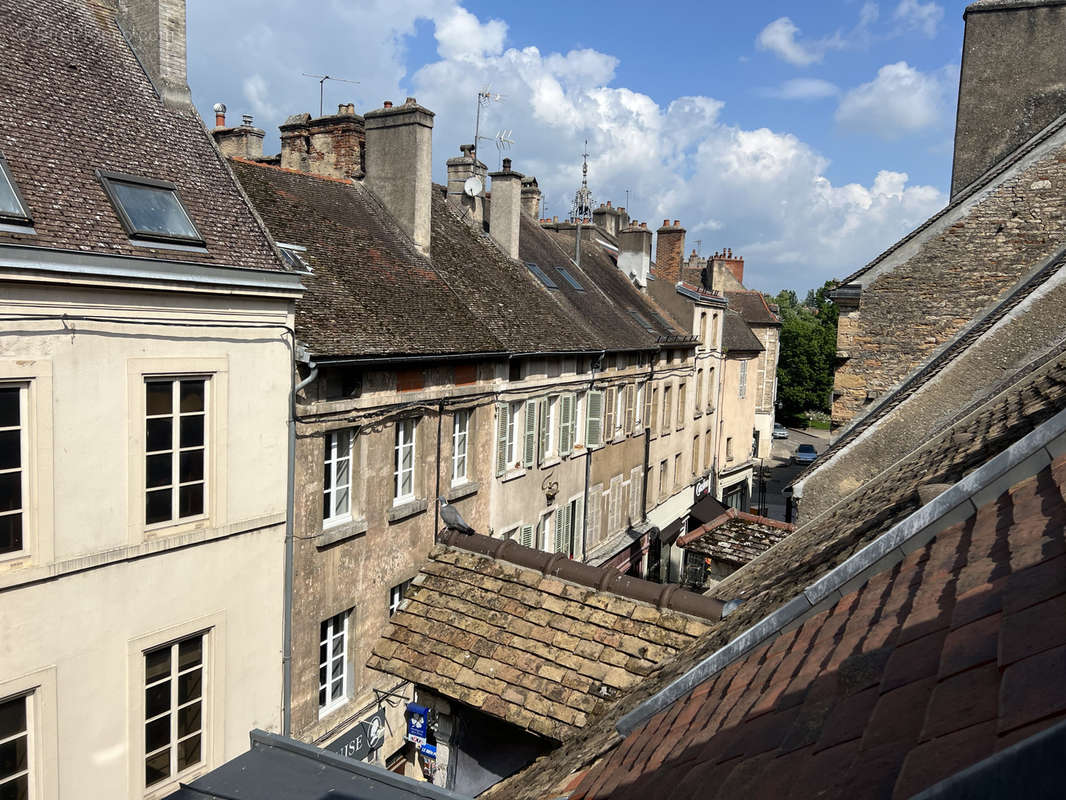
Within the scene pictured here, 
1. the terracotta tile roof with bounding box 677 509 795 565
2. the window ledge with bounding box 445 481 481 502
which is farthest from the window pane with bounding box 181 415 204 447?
the terracotta tile roof with bounding box 677 509 795 565

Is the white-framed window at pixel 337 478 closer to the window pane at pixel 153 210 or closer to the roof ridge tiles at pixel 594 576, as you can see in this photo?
the roof ridge tiles at pixel 594 576

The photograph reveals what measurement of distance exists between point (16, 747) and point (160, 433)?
3.66 metres

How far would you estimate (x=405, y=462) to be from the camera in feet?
45.9

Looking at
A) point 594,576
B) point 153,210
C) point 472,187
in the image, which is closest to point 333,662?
point 594,576

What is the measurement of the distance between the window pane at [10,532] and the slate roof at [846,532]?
18.6ft

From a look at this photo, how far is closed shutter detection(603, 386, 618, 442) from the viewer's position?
22.8 meters

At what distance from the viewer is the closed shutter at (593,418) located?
2120cm

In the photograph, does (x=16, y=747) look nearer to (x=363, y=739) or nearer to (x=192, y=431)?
(x=192, y=431)

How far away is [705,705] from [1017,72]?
1413 centimetres

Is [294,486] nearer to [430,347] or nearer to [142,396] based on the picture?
[142,396]

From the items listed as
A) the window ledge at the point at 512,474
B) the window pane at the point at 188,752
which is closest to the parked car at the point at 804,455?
the window ledge at the point at 512,474

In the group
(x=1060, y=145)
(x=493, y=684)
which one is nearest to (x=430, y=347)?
(x=493, y=684)

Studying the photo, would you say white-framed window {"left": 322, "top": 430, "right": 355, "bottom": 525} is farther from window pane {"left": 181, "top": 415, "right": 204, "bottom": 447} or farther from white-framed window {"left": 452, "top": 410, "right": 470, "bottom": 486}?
white-framed window {"left": 452, "top": 410, "right": 470, "bottom": 486}

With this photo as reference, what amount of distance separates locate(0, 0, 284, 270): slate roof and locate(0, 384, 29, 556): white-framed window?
165cm
